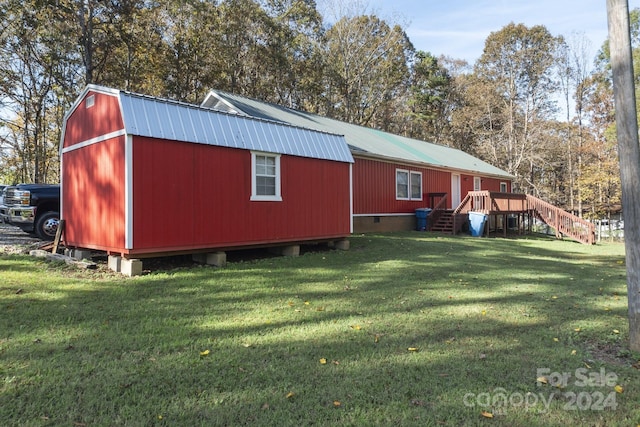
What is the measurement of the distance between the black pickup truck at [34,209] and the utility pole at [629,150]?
1110 cm

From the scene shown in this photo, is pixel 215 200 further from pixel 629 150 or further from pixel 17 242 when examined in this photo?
pixel 629 150

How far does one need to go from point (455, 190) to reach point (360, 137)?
648cm

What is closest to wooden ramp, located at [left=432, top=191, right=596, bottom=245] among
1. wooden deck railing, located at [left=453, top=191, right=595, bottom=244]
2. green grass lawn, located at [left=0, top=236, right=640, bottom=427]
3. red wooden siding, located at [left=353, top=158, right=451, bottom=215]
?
wooden deck railing, located at [left=453, top=191, right=595, bottom=244]

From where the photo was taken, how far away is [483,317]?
4449 mm

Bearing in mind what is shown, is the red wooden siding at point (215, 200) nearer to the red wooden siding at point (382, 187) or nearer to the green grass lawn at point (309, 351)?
the green grass lawn at point (309, 351)

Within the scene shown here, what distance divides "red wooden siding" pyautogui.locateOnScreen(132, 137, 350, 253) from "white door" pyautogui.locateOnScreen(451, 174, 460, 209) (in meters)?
11.7

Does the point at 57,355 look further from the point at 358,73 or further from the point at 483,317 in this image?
the point at 358,73

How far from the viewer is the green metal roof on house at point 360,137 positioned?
43.8 ft

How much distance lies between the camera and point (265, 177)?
8320mm

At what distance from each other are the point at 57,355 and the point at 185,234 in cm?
379

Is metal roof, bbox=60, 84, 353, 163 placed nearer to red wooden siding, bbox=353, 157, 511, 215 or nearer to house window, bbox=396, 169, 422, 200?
red wooden siding, bbox=353, 157, 511, 215

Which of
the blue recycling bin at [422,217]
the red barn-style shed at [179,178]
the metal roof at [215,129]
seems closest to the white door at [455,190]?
the blue recycling bin at [422,217]

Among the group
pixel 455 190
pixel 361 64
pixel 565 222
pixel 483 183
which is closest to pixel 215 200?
pixel 565 222

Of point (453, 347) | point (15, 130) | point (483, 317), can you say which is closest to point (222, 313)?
point (453, 347)
